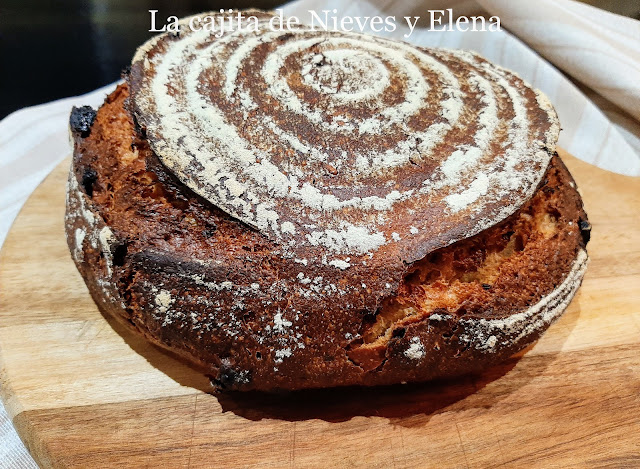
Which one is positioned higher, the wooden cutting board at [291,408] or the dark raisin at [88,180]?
the dark raisin at [88,180]

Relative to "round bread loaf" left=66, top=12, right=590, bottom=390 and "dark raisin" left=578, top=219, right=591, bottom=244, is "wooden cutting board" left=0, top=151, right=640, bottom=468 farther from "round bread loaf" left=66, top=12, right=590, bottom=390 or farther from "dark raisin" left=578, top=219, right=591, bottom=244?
"dark raisin" left=578, top=219, right=591, bottom=244

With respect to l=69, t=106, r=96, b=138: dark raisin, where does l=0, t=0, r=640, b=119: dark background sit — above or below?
below

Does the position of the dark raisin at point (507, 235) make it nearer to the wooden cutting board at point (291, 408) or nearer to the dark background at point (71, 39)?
the wooden cutting board at point (291, 408)

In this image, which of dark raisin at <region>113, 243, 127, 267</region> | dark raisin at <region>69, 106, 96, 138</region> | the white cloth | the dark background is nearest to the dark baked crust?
dark raisin at <region>113, 243, 127, 267</region>

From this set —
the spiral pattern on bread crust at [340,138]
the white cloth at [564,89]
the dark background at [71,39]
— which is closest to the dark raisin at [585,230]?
the spiral pattern on bread crust at [340,138]

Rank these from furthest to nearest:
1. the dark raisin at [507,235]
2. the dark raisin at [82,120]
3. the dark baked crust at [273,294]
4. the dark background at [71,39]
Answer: the dark background at [71,39], the dark raisin at [82,120], the dark raisin at [507,235], the dark baked crust at [273,294]

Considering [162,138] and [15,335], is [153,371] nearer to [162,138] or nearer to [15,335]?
[15,335]
